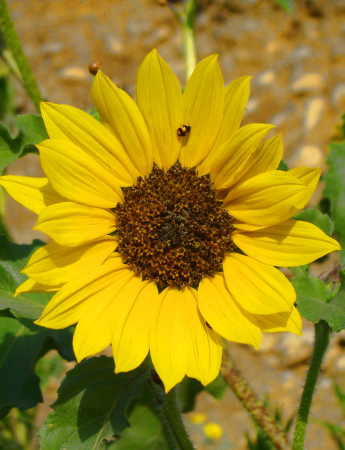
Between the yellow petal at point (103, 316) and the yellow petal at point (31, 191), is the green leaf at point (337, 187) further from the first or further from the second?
the yellow petal at point (31, 191)

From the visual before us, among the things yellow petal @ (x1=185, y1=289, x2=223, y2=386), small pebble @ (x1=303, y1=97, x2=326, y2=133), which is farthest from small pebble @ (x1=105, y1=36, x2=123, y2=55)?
yellow petal @ (x1=185, y1=289, x2=223, y2=386)

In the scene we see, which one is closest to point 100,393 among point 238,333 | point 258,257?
point 238,333

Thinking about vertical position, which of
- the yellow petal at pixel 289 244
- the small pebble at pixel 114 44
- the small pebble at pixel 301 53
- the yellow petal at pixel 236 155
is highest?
the small pebble at pixel 114 44

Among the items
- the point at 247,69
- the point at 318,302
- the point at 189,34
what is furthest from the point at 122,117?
the point at 247,69

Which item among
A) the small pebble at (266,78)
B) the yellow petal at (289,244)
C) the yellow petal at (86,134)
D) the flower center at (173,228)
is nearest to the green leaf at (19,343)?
the flower center at (173,228)

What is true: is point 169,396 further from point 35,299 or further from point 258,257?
point 35,299

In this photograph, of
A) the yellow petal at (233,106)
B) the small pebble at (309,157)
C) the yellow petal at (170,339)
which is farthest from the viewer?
the small pebble at (309,157)
